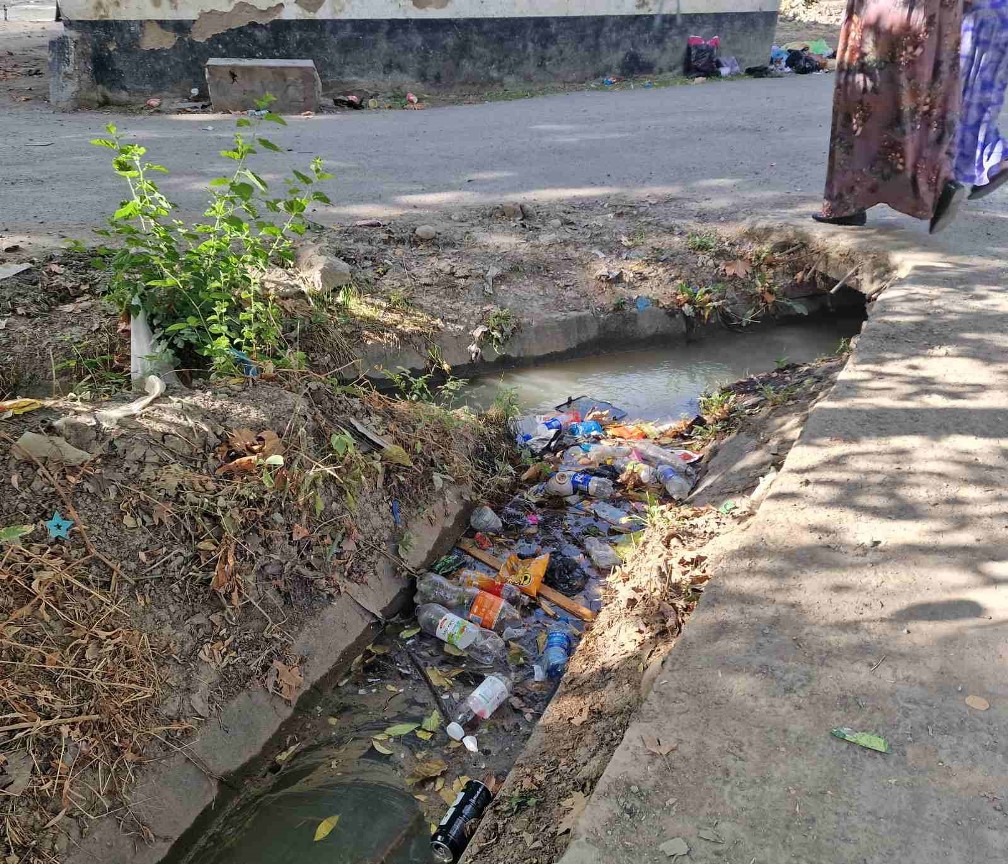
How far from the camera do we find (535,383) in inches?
195

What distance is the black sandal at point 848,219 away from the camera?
17.1 feet

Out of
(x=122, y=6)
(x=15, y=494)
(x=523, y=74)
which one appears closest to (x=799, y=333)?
(x=15, y=494)

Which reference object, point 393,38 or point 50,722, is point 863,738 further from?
point 393,38

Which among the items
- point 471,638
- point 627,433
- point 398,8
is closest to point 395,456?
point 471,638

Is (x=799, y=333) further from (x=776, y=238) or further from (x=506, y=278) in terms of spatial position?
(x=506, y=278)

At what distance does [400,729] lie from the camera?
2.96 meters

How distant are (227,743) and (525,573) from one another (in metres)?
1.38

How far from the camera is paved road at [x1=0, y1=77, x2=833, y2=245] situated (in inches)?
232

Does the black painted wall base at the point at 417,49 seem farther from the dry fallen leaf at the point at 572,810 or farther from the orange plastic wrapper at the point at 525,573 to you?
the dry fallen leaf at the point at 572,810

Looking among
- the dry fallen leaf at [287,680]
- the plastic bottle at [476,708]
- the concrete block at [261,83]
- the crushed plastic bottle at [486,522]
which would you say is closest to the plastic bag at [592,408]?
the crushed plastic bottle at [486,522]

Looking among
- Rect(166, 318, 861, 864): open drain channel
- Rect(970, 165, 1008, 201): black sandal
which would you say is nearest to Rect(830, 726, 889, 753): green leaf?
Rect(166, 318, 861, 864): open drain channel

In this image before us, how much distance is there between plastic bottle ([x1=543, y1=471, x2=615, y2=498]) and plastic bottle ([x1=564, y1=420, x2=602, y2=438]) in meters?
0.44

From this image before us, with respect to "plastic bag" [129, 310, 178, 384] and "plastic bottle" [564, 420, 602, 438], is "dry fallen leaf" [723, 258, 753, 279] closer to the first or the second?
"plastic bottle" [564, 420, 602, 438]

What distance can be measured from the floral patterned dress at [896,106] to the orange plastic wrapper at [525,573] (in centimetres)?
317
